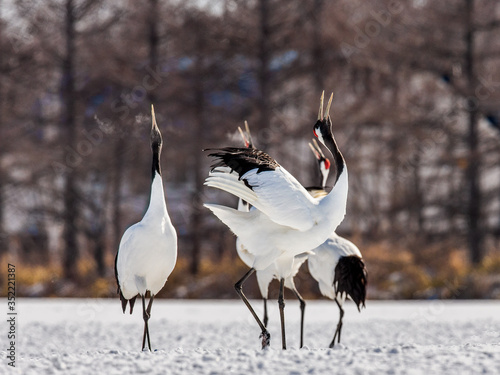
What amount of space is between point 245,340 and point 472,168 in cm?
880

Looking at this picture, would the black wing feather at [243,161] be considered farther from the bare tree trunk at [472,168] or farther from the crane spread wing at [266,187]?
the bare tree trunk at [472,168]

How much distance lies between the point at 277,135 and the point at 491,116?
552 cm

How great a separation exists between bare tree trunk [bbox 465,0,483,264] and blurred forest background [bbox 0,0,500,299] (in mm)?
30

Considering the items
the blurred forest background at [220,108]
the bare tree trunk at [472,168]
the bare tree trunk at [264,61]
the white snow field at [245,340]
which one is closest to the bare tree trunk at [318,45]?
the blurred forest background at [220,108]

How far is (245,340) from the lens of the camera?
26.4 feet

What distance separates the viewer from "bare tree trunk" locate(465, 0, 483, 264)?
50.0 feet

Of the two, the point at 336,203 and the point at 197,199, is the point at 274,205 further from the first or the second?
A: the point at 197,199

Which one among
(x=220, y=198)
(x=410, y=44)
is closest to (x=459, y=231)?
(x=410, y=44)

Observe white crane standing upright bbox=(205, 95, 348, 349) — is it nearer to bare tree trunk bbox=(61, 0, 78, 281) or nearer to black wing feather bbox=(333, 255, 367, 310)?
black wing feather bbox=(333, 255, 367, 310)

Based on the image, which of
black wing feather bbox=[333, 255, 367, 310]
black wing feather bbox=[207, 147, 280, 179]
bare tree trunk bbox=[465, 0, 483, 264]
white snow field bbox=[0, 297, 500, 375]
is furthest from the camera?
bare tree trunk bbox=[465, 0, 483, 264]

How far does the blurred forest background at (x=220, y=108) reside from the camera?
14.9 metres

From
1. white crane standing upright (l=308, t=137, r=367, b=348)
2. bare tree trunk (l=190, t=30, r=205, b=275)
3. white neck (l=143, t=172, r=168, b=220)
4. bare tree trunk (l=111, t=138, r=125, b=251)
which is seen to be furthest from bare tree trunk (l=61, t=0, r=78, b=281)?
white neck (l=143, t=172, r=168, b=220)

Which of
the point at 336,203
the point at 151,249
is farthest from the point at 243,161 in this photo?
the point at 151,249

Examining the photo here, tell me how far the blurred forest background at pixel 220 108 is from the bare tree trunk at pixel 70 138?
0.03 m
